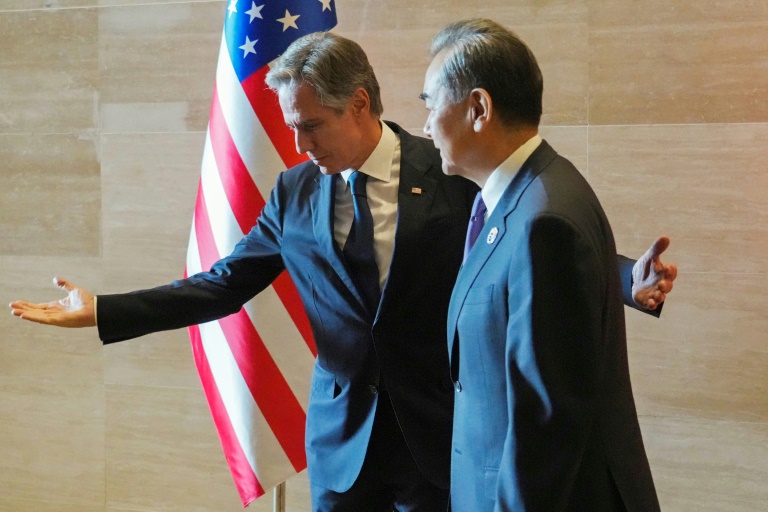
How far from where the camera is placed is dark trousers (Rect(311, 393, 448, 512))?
71.7 inches

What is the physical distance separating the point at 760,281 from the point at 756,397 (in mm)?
368

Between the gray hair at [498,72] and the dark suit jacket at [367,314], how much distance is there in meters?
0.46

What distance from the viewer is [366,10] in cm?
286

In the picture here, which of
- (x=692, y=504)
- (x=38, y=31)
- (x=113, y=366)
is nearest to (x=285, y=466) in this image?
(x=113, y=366)

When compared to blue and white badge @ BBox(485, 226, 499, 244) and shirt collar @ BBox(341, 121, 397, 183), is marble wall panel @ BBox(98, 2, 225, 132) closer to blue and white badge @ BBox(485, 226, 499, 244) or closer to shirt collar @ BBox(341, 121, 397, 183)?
shirt collar @ BBox(341, 121, 397, 183)

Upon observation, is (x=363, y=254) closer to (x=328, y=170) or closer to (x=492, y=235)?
(x=328, y=170)

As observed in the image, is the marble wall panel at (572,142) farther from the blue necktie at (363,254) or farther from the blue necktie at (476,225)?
the blue necktie at (476,225)

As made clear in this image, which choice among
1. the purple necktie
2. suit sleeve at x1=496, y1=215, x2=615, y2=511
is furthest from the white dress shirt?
suit sleeve at x1=496, y1=215, x2=615, y2=511

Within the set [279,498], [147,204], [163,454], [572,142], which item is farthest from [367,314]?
[163,454]

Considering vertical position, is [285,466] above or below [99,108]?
below

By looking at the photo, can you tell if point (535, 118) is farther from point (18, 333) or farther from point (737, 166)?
point (18, 333)

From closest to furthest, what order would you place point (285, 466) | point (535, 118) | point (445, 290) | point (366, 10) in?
1. point (535, 118)
2. point (445, 290)
3. point (285, 466)
4. point (366, 10)

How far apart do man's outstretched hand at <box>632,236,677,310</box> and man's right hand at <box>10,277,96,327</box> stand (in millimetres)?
1142

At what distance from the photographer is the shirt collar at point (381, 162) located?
1.82 m
